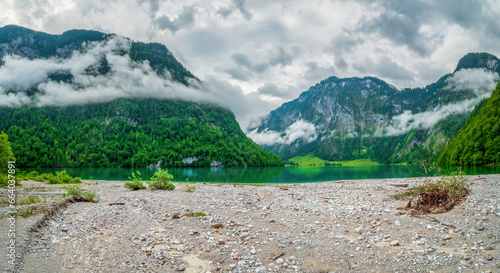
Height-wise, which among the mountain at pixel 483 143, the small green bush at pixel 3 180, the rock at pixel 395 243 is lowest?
the rock at pixel 395 243

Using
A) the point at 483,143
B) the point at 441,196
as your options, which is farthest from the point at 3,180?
the point at 483,143

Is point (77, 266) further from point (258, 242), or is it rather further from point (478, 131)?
point (478, 131)

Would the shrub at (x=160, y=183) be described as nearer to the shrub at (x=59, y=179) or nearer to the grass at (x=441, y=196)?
the shrub at (x=59, y=179)

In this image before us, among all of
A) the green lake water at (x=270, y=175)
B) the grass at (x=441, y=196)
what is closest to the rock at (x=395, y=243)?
the grass at (x=441, y=196)

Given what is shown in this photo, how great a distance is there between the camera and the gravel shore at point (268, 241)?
10.4 meters

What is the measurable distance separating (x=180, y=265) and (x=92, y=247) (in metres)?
5.15

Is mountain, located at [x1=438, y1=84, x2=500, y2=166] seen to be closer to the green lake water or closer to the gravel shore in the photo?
the green lake water

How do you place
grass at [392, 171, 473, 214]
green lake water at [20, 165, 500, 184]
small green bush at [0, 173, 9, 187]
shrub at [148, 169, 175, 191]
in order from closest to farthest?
1. grass at [392, 171, 473, 214]
2. small green bush at [0, 173, 9, 187]
3. shrub at [148, 169, 175, 191]
4. green lake water at [20, 165, 500, 184]

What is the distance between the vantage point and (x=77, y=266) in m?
11.0

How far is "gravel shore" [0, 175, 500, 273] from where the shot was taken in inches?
409

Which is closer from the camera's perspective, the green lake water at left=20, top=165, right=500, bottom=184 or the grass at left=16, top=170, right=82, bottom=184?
the grass at left=16, top=170, right=82, bottom=184

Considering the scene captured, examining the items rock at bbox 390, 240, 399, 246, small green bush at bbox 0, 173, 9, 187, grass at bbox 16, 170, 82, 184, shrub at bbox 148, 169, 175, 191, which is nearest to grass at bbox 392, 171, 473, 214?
rock at bbox 390, 240, 399, 246

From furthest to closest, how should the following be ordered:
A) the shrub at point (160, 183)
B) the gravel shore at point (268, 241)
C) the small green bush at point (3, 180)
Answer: the shrub at point (160, 183) < the small green bush at point (3, 180) < the gravel shore at point (268, 241)

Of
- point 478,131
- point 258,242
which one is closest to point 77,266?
point 258,242
